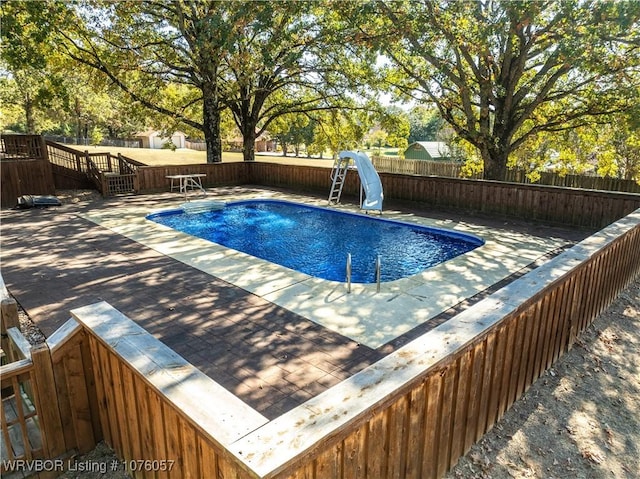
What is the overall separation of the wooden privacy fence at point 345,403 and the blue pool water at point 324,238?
4.24 meters

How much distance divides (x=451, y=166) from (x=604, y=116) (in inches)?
273

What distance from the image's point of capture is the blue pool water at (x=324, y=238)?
806 centimetres

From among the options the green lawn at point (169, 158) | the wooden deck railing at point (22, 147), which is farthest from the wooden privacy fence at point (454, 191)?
the green lawn at point (169, 158)

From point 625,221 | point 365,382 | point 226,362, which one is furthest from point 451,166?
point 365,382

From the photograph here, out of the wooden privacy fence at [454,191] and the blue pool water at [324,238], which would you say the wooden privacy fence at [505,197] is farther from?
the blue pool water at [324,238]

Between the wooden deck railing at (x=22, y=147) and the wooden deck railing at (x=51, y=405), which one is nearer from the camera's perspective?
the wooden deck railing at (x=51, y=405)

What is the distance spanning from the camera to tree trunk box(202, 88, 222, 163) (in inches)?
615

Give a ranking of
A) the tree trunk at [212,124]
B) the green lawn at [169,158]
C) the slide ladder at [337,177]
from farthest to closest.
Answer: the green lawn at [169,158] < the tree trunk at [212,124] < the slide ladder at [337,177]

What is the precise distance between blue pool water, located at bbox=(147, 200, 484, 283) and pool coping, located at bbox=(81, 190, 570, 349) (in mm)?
852

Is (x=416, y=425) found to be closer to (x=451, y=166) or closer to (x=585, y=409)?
(x=585, y=409)

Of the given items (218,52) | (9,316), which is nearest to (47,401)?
(9,316)

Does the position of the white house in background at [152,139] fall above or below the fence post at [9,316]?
above

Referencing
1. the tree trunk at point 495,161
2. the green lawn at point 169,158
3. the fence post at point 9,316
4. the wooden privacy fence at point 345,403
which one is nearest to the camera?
the wooden privacy fence at point 345,403

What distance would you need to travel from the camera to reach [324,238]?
32.5ft
